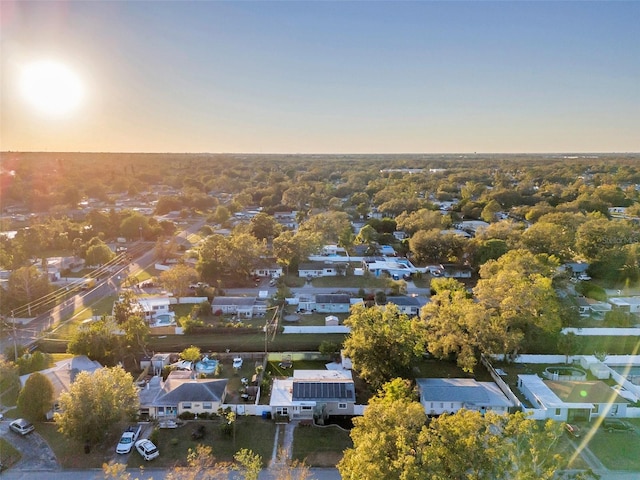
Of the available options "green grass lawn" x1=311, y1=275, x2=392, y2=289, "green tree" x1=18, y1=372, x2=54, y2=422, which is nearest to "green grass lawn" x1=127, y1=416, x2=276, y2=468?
"green tree" x1=18, y1=372, x2=54, y2=422

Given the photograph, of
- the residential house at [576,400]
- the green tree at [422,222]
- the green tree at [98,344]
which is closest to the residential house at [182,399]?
the green tree at [98,344]

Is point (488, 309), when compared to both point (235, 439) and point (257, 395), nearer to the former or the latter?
point (257, 395)

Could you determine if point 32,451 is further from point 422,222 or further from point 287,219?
point 287,219

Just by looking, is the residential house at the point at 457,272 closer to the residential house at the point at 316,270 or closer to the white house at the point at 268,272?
the residential house at the point at 316,270

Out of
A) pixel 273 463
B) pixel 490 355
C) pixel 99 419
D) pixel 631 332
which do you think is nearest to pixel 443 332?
pixel 490 355

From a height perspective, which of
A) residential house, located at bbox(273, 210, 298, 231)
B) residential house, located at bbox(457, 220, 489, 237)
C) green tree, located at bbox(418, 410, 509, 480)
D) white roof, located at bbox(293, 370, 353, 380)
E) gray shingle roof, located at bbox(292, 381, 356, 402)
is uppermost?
green tree, located at bbox(418, 410, 509, 480)

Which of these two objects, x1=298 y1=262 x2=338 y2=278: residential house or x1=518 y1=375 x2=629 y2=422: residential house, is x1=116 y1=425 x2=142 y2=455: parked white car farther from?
x1=298 y1=262 x2=338 y2=278: residential house

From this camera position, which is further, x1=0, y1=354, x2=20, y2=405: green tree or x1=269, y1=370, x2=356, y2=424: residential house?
x1=0, y1=354, x2=20, y2=405: green tree
